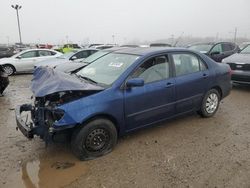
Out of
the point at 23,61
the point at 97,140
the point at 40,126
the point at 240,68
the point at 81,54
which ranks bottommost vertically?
the point at 97,140

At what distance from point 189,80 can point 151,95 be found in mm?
1057

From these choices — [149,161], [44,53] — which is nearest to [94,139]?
[149,161]

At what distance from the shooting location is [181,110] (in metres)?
5.13

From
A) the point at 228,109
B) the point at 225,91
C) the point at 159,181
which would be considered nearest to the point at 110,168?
the point at 159,181

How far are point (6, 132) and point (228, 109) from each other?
16.9 feet

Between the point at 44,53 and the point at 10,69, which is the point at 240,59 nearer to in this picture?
the point at 44,53

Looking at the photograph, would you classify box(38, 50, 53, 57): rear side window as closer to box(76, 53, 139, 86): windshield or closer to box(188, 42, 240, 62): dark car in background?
box(188, 42, 240, 62): dark car in background

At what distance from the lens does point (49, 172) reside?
3734 mm

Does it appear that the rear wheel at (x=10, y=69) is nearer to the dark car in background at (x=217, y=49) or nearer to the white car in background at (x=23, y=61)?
the white car in background at (x=23, y=61)

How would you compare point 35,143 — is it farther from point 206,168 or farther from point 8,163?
point 206,168

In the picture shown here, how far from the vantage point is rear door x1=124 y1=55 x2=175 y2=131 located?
4348mm

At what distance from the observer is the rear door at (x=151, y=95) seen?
4348mm

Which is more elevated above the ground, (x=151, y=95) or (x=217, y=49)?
(x=217, y=49)

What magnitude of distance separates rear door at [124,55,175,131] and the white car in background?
444 inches
